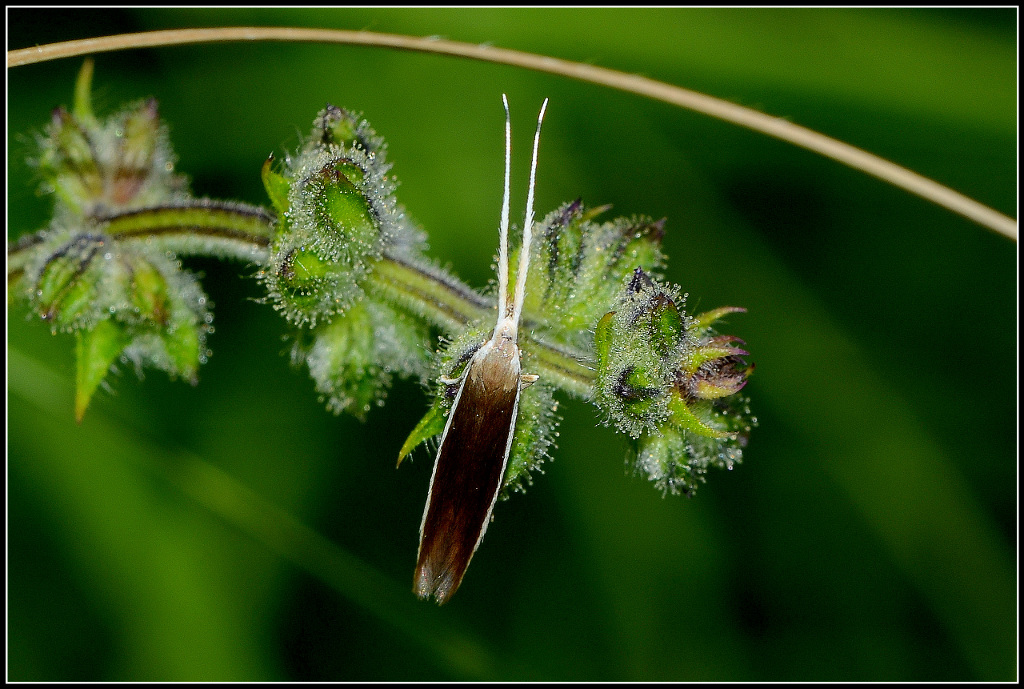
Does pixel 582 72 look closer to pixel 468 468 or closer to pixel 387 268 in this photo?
pixel 387 268

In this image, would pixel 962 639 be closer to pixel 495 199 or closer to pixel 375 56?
pixel 495 199

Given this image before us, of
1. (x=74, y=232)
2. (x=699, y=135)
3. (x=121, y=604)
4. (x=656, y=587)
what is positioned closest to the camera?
(x=74, y=232)

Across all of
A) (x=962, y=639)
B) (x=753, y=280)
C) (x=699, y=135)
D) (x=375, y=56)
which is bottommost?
(x=962, y=639)

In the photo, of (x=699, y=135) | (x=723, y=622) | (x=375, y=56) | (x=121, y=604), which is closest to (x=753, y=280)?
(x=699, y=135)

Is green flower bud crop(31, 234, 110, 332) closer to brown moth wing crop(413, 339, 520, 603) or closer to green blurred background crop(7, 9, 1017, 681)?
green blurred background crop(7, 9, 1017, 681)

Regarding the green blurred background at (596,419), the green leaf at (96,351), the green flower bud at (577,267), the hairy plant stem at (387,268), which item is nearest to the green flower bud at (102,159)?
the hairy plant stem at (387,268)

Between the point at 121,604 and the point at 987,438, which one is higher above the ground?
the point at 987,438
